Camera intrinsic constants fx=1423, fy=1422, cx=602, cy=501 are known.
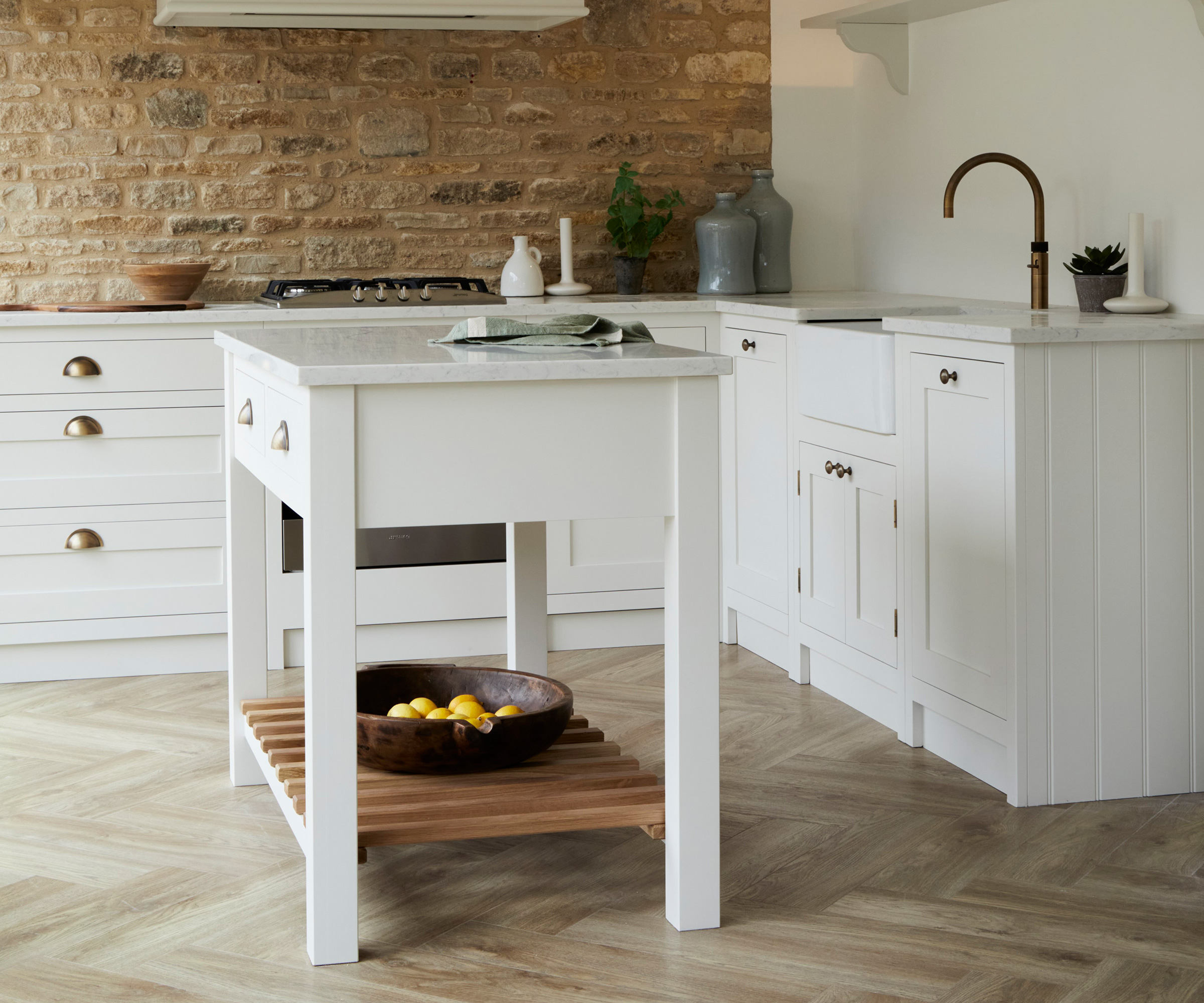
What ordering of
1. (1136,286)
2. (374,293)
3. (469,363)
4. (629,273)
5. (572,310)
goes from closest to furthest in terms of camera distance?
(469,363) → (1136,286) → (572,310) → (374,293) → (629,273)

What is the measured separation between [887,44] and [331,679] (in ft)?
9.87

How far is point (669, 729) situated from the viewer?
7.02 feet

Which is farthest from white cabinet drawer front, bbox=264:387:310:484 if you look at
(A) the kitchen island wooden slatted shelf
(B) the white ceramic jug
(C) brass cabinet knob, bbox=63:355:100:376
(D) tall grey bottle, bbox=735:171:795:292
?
(D) tall grey bottle, bbox=735:171:795:292

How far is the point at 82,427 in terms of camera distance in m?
3.65

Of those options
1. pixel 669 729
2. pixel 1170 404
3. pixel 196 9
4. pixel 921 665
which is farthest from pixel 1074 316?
pixel 196 9

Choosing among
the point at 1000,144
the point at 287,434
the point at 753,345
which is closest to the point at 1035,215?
the point at 1000,144

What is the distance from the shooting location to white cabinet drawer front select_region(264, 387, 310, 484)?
200 centimetres

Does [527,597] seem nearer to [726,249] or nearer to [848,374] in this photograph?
[848,374]

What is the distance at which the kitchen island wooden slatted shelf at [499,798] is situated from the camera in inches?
85.4

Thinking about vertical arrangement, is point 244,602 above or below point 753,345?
below

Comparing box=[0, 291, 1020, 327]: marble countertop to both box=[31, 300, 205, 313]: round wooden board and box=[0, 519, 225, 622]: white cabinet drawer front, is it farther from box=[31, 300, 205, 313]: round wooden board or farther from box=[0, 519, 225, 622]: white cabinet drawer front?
box=[0, 519, 225, 622]: white cabinet drawer front

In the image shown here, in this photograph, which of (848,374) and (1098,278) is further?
(848,374)

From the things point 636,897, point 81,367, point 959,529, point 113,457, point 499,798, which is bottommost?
point 636,897

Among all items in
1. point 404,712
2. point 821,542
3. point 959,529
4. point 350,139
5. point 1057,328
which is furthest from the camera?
point 350,139
